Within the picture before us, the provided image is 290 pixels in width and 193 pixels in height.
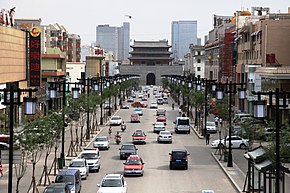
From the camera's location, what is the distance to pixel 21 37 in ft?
266

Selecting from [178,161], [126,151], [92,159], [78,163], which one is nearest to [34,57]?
[126,151]

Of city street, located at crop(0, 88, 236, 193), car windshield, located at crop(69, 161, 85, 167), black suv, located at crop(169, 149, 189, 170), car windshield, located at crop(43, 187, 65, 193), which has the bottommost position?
city street, located at crop(0, 88, 236, 193)

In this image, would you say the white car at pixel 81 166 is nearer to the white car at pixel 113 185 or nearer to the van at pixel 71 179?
the van at pixel 71 179

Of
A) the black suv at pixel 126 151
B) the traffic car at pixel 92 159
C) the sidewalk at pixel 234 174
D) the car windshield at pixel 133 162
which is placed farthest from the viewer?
the black suv at pixel 126 151

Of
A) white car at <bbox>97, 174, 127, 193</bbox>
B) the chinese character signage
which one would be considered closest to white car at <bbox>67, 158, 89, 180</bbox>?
white car at <bbox>97, 174, 127, 193</bbox>

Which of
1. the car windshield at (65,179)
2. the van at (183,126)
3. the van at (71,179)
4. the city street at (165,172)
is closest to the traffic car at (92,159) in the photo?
the city street at (165,172)

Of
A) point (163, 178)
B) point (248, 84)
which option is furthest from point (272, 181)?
point (248, 84)

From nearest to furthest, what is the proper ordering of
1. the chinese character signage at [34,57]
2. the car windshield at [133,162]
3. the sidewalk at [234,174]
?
1. the sidewalk at [234,174]
2. the car windshield at [133,162]
3. the chinese character signage at [34,57]

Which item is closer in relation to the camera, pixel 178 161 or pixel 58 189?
pixel 58 189

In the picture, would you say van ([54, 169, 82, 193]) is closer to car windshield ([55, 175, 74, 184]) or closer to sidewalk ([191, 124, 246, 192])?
car windshield ([55, 175, 74, 184])

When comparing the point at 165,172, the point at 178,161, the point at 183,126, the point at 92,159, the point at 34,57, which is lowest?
the point at 165,172

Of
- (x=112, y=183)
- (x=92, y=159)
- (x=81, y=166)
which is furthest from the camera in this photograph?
(x=92, y=159)

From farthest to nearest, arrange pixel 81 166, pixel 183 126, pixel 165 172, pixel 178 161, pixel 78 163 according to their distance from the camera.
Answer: pixel 183 126 → pixel 178 161 → pixel 165 172 → pixel 78 163 → pixel 81 166

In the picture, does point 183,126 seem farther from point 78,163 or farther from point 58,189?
point 58,189
